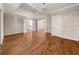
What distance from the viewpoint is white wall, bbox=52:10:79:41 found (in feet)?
5.63

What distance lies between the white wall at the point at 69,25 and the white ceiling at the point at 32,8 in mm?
198

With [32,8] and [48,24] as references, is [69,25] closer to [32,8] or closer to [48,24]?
[48,24]

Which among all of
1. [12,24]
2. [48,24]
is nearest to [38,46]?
[48,24]

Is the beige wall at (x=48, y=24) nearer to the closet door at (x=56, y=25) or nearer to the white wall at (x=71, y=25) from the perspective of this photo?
the closet door at (x=56, y=25)

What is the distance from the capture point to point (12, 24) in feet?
6.00

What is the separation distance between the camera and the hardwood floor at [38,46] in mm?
1740

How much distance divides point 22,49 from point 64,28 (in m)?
0.90

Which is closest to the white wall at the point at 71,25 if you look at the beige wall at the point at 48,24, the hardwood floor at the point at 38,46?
the hardwood floor at the point at 38,46

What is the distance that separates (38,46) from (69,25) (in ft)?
2.36

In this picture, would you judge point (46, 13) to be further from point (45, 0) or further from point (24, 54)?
point (24, 54)

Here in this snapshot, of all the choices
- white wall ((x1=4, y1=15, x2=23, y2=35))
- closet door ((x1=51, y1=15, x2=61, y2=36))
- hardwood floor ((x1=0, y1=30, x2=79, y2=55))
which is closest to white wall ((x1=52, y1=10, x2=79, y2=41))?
closet door ((x1=51, y1=15, x2=61, y2=36))

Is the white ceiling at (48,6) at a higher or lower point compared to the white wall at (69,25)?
higher

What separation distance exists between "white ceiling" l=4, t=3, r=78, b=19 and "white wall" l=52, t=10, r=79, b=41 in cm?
20

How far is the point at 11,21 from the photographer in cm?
181
